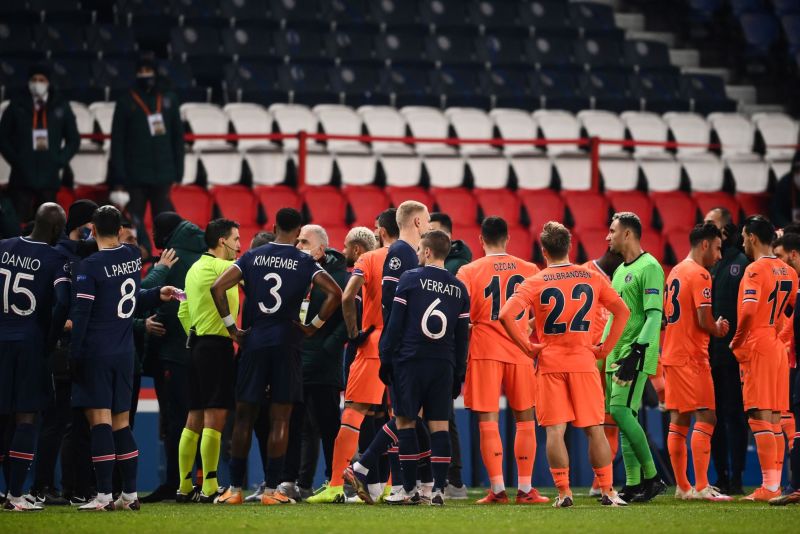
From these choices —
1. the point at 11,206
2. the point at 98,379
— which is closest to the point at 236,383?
the point at 98,379

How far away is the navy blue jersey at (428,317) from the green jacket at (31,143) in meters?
6.36

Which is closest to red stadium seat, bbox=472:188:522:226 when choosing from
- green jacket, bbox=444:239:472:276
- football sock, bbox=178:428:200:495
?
green jacket, bbox=444:239:472:276

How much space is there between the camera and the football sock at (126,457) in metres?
8.36

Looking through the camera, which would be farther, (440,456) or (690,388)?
(690,388)

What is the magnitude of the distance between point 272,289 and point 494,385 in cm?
186

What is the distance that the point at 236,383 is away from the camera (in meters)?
9.02

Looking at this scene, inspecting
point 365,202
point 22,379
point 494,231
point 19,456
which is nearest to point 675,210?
point 365,202

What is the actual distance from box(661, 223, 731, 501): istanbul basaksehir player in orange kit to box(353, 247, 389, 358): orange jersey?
235 cm

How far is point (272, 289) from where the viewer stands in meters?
8.84

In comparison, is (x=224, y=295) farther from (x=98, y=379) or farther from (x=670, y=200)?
(x=670, y=200)

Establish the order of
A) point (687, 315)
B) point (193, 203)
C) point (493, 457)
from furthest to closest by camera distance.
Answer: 1. point (193, 203)
2. point (687, 315)
3. point (493, 457)

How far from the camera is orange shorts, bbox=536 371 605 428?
846cm

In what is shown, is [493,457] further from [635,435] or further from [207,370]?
[207,370]

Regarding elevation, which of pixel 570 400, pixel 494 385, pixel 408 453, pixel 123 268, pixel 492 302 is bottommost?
pixel 408 453
